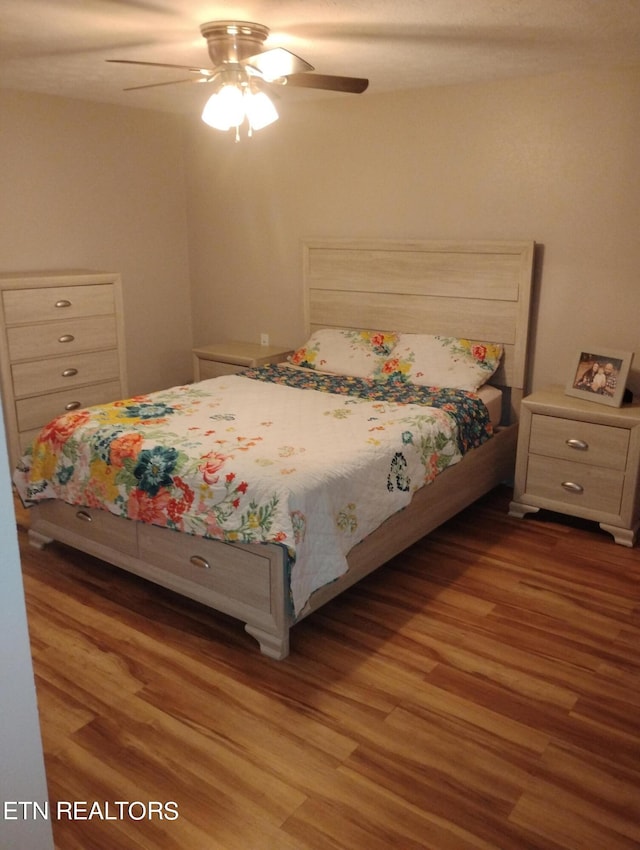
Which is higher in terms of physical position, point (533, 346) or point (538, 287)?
point (538, 287)

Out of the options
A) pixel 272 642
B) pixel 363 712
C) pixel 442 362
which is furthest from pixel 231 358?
pixel 363 712

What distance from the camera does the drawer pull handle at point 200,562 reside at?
101 inches

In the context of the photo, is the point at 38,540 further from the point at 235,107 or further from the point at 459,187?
the point at 459,187

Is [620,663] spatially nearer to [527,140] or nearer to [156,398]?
[156,398]

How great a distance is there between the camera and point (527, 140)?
3.54 metres

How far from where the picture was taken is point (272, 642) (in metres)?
2.42

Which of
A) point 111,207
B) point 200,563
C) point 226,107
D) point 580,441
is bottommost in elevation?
point 200,563

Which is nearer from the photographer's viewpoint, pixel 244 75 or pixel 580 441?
pixel 244 75

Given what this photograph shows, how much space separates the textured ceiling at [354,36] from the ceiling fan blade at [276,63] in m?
0.13

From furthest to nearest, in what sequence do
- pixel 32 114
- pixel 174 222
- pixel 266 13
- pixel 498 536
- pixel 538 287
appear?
pixel 174 222, pixel 32 114, pixel 538 287, pixel 498 536, pixel 266 13

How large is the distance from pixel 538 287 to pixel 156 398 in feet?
6.61

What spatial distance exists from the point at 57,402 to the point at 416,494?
2.18 m

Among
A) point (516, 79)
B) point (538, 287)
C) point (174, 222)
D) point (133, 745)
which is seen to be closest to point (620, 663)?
point (133, 745)

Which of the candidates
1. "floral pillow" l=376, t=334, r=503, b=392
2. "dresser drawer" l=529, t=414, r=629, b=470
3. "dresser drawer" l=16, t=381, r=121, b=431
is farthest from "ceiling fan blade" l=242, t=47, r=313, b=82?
"dresser drawer" l=16, t=381, r=121, b=431
